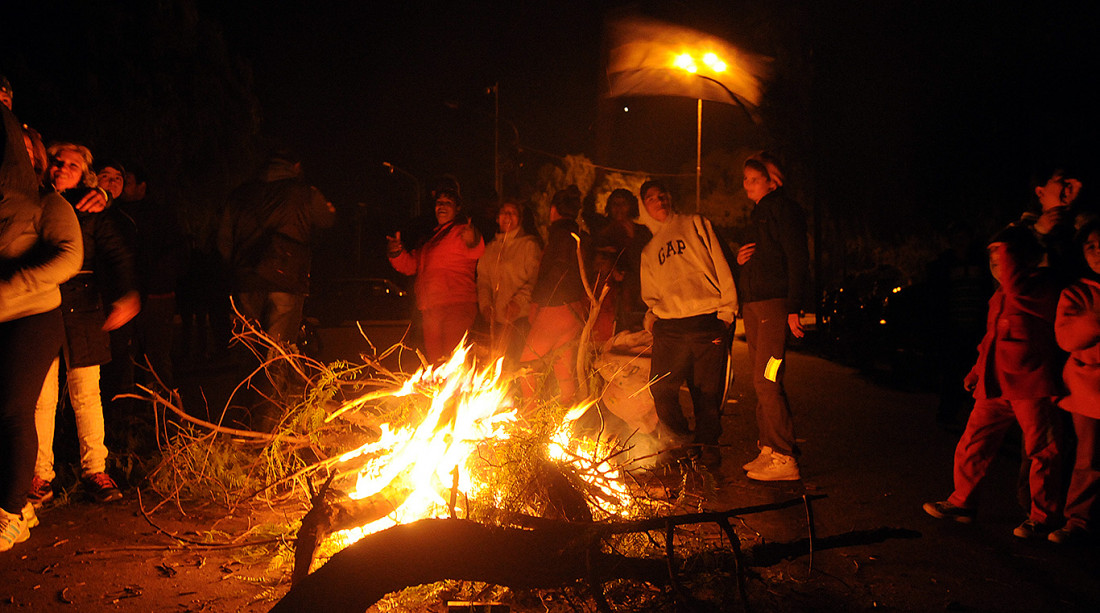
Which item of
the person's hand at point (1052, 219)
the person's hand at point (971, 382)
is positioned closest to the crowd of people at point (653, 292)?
the person's hand at point (971, 382)

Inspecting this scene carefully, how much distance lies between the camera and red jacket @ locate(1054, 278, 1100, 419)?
13.3 feet

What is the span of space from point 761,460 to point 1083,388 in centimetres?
Answer: 192

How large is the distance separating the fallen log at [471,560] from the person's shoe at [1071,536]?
248 cm

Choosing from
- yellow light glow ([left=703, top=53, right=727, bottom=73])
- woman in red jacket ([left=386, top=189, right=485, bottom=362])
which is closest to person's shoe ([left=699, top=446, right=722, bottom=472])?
woman in red jacket ([left=386, top=189, right=485, bottom=362])

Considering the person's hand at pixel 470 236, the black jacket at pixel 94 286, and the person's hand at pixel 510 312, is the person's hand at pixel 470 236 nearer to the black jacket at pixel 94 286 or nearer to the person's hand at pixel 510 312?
the person's hand at pixel 510 312

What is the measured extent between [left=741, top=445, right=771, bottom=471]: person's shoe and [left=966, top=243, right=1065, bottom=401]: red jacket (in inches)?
53.8

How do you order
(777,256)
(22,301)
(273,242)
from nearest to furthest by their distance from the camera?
(22,301), (777,256), (273,242)

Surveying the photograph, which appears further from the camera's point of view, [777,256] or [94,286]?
[777,256]

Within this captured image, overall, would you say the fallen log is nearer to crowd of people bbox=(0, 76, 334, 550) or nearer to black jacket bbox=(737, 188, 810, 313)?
crowd of people bbox=(0, 76, 334, 550)

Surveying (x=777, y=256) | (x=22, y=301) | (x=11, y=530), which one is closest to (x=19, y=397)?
(x=22, y=301)

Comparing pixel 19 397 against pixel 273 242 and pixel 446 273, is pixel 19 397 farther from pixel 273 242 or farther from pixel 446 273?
pixel 446 273

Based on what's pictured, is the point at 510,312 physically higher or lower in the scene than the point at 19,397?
higher

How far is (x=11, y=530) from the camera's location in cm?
396

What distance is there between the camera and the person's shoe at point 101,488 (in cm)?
462
